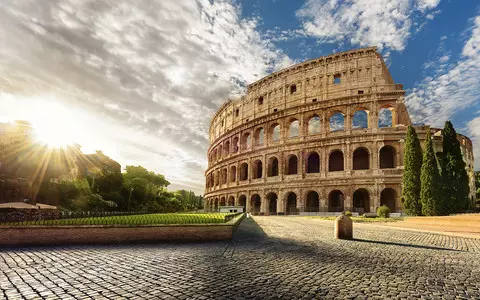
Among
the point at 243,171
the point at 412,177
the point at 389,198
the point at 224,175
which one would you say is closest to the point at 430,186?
the point at 412,177

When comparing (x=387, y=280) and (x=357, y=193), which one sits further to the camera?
(x=357, y=193)

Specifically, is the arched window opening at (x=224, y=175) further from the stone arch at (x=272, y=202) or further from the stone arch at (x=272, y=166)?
the stone arch at (x=272, y=202)

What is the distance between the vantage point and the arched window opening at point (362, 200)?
31859 millimetres

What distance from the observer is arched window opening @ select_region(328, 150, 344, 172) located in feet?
110

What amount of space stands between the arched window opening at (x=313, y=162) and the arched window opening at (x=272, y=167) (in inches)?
192

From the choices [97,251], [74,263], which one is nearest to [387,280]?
[74,263]

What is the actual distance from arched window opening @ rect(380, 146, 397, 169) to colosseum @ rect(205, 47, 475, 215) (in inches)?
4.4

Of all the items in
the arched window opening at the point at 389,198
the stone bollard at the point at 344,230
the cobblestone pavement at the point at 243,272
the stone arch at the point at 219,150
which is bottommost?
the cobblestone pavement at the point at 243,272

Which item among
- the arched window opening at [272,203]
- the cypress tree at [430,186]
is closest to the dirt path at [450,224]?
the cypress tree at [430,186]

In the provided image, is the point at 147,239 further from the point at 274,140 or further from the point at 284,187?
the point at 274,140

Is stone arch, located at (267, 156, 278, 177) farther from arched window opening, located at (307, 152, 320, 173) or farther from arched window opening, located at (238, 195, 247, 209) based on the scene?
arched window opening, located at (238, 195, 247, 209)

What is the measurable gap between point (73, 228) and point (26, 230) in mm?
1666

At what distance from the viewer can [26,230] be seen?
415 inches

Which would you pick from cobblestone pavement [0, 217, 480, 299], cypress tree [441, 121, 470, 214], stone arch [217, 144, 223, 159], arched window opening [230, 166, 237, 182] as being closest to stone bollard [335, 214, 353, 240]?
cobblestone pavement [0, 217, 480, 299]
